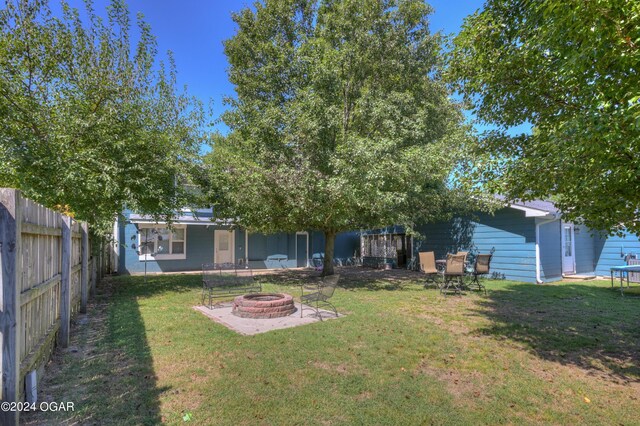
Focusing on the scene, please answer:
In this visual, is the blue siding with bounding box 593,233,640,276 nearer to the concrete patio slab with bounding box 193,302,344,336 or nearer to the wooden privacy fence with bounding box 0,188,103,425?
the concrete patio slab with bounding box 193,302,344,336

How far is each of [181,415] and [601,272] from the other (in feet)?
61.6

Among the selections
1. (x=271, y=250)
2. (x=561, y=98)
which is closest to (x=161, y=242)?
(x=271, y=250)

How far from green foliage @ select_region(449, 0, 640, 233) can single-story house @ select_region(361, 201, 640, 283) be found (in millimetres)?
7501

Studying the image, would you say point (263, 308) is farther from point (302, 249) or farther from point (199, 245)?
point (302, 249)

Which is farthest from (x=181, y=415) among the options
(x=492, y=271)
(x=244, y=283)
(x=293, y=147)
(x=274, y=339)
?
Result: (x=492, y=271)

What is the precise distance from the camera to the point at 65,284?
5.29 metres

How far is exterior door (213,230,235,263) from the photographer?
1795 cm

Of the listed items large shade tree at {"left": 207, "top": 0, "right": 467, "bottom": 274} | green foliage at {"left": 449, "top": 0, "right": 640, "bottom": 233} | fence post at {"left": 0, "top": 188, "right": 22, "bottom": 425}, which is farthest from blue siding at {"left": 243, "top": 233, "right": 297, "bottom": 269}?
fence post at {"left": 0, "top": 188, "right": 22, "bottom": 425}

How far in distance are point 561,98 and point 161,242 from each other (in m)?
16.3

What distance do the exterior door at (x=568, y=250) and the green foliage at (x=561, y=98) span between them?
1158 cm

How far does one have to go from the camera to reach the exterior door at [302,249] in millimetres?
20219

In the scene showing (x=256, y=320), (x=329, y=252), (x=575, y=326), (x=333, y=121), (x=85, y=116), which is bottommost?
(x=575, y=326)

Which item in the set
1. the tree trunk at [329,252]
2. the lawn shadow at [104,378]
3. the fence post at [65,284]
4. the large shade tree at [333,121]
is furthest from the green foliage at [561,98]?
the tree trunk at [329,252]

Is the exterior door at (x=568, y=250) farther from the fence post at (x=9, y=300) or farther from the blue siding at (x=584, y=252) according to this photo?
the fence post at (x=9, y=300)
